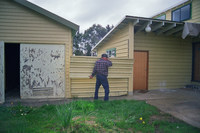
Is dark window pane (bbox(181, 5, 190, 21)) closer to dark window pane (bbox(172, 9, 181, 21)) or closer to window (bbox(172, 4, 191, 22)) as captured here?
window (bbox(172, 4, 191, 22))

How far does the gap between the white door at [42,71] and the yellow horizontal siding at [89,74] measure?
20.1 inches

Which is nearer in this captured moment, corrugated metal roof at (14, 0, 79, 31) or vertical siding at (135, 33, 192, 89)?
corrugated metal roof at (14, 0, 79, 31)

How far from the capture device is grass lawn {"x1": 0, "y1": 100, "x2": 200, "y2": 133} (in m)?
3.09

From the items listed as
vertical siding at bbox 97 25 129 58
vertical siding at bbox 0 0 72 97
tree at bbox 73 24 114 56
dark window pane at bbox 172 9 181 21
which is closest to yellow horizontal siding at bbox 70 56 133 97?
vertical siding at bbox 0 0 72 97

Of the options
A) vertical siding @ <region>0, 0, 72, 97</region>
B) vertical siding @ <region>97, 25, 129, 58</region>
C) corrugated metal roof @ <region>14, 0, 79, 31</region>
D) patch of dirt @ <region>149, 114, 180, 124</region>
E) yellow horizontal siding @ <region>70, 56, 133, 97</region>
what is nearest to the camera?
patch of dirt @ <region>149, 114, 180, 124</region>

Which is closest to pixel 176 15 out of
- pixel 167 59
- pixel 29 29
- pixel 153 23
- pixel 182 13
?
pixel 182 13

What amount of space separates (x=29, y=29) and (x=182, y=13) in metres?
9.31

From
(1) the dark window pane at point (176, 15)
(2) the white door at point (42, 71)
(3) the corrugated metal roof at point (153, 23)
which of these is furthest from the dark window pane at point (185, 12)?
(2) the white door at point (42, 71)

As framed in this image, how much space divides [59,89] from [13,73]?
19.2 feet

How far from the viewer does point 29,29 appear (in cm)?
580

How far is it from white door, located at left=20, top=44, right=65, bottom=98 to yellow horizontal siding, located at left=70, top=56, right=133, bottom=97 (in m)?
0.51

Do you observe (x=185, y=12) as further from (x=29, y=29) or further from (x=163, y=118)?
(x=29, y=29)

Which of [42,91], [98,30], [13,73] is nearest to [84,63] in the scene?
[42,91]

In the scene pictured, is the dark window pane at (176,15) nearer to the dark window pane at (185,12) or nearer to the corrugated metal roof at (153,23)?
the dark window pane at (185,12)
